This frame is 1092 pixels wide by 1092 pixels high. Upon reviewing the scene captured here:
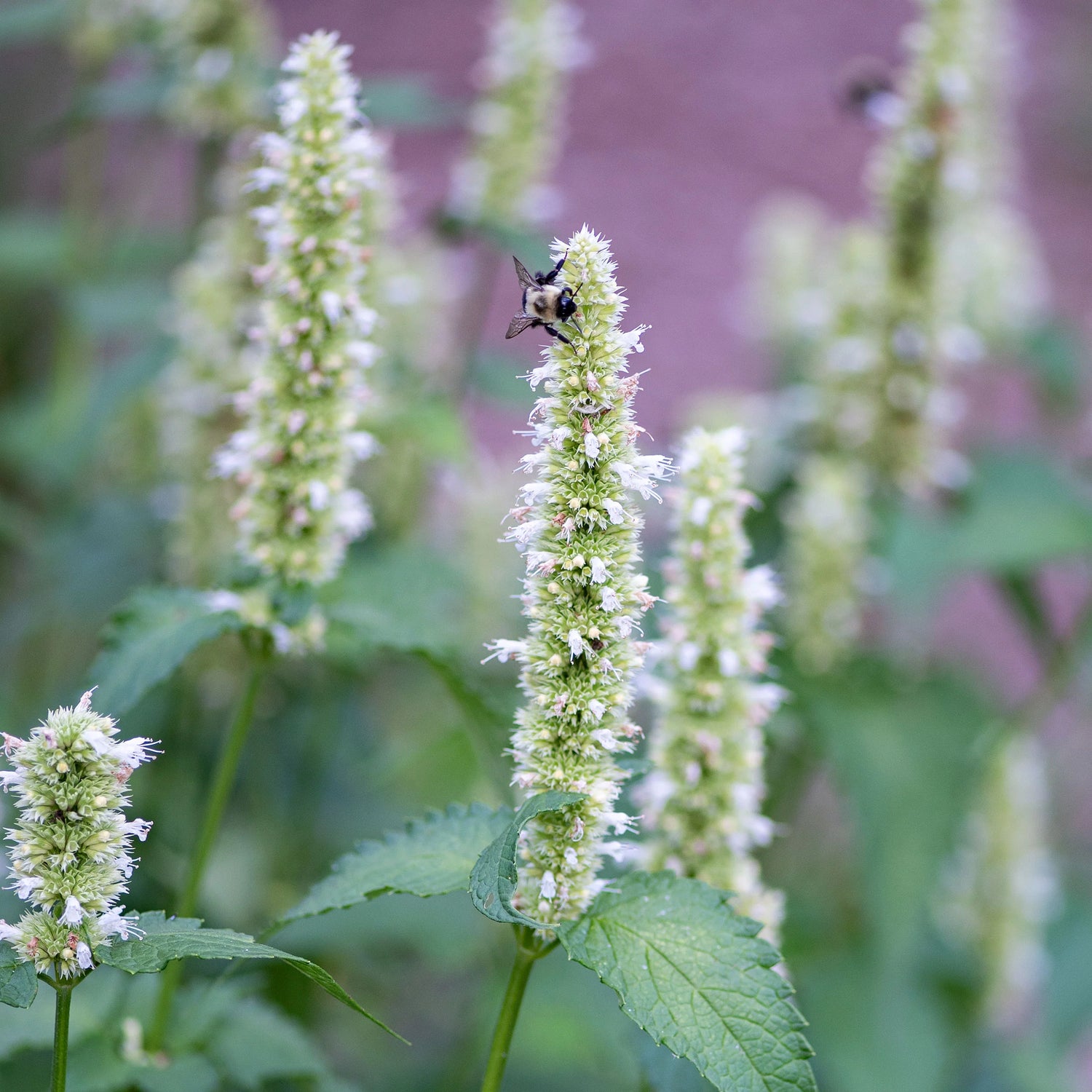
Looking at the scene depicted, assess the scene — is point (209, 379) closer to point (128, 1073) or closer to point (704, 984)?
point (128, 1073)

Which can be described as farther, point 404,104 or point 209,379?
point 209,379

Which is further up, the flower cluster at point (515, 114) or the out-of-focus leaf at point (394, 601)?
the flower cluster at point (515, 114)

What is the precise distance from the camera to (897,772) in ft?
12.2

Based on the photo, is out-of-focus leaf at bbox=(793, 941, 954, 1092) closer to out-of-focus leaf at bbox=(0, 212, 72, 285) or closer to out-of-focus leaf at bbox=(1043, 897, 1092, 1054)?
out-of-focus leaf at bbox=(1043, 897, 1092, 1054)

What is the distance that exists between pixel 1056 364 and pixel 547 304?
13.2 ft

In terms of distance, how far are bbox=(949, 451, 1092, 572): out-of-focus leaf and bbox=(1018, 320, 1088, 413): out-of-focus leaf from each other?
56cm

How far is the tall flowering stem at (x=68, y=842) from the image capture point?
1574mm

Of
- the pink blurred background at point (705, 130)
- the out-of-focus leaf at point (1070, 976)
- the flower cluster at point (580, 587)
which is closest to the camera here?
the flower cluster at point (580, 587)

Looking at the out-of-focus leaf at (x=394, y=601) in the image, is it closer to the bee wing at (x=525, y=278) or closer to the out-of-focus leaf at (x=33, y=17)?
the bee wing at (x=525, y=278)

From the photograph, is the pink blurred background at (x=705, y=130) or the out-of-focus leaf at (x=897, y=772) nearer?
the out-of-focus leaf at (x=897, y=772)

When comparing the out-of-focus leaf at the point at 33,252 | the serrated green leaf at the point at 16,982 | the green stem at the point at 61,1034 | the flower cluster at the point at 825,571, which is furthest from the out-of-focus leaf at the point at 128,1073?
the out-of-focus leaf at the point at 33,252

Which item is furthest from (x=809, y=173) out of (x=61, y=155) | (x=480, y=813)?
(x=480, y=813)

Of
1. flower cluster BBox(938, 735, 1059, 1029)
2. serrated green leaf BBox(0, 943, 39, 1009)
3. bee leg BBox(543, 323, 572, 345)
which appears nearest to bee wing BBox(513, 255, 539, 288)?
bee leg BBox(543, 323, 572, 345)

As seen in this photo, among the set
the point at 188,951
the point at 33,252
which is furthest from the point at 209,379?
the point at 188,951
